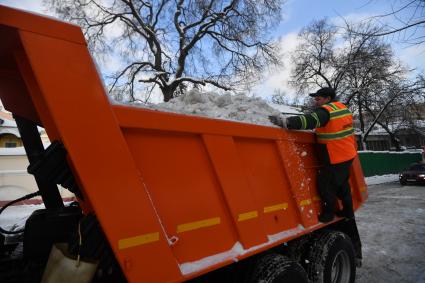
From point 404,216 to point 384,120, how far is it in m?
31.5

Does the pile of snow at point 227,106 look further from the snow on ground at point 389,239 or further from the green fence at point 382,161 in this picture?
the green fence at point 382,161

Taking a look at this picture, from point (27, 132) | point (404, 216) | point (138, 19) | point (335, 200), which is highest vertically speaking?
point (138, 19)

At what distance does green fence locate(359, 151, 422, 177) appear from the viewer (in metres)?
24.7

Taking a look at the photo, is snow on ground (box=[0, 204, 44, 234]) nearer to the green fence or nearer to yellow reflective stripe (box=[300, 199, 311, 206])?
yellow reflective stripe (box=[300, 199, 311, 206])

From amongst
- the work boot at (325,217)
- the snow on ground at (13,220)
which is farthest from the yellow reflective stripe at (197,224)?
the snow on ground at (13,220)

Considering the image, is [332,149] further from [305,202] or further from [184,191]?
[184,191]

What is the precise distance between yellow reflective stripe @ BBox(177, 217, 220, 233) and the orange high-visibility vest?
1.66 meters

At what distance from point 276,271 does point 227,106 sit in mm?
1458

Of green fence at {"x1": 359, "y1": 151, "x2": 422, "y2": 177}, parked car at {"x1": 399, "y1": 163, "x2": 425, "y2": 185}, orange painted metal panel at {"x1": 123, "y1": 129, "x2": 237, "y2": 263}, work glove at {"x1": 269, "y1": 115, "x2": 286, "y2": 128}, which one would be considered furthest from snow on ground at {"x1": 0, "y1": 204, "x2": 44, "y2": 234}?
green fence at {"x1": 359, "y1": 151, "x2": 422, "y2": 177}

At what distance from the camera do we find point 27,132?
9.49 ft

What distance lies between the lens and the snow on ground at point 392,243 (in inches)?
181

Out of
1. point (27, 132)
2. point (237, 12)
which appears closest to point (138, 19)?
point (237, 12)

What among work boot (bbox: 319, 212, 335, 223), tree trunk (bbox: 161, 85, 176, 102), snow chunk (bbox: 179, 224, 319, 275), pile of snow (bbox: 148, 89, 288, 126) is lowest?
work boot (bbox: 319, 212, 335, 223)

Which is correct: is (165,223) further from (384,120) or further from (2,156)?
(384,120)
